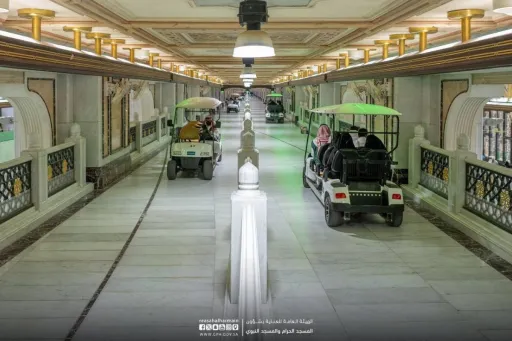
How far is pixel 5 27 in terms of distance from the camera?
26.2ft

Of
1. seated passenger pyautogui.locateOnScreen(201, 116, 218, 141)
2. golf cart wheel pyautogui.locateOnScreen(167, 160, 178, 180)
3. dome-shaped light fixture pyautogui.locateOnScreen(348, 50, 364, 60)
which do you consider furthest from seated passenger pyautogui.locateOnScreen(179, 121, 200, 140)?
dome-shaped light fixture pyautogui.locateOnScreen(348, 50, 364, 60)

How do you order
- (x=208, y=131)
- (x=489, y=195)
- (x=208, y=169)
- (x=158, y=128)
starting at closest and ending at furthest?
(x=489, y=195) < (x=208, y=169) < (x=208, y=131) < (x=158, y=128)

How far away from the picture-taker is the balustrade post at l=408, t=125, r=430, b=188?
10648 millimetres

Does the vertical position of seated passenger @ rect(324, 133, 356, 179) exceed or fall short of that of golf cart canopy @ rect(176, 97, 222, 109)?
it falls short

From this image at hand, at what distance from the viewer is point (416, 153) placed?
10.7 m

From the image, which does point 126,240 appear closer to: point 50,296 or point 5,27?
point 50,296

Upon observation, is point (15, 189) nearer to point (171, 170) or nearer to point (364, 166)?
point (364, 166)

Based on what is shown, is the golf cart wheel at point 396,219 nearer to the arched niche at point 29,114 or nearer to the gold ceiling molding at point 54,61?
the gold ceiling molding at point 54,61

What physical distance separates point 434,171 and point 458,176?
Result: 1.52 metres

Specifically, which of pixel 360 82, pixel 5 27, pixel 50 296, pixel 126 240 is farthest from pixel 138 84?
pixel 50 296

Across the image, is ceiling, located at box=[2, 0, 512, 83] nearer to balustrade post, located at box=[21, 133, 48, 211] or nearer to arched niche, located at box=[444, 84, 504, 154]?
arched niche, located at box=[444, 84, 504, 154]

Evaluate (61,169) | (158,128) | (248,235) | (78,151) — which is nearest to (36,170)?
(61,169)

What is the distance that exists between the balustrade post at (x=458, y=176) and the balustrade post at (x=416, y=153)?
2.01 metres

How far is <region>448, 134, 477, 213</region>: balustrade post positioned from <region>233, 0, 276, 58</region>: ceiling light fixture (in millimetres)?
4372
